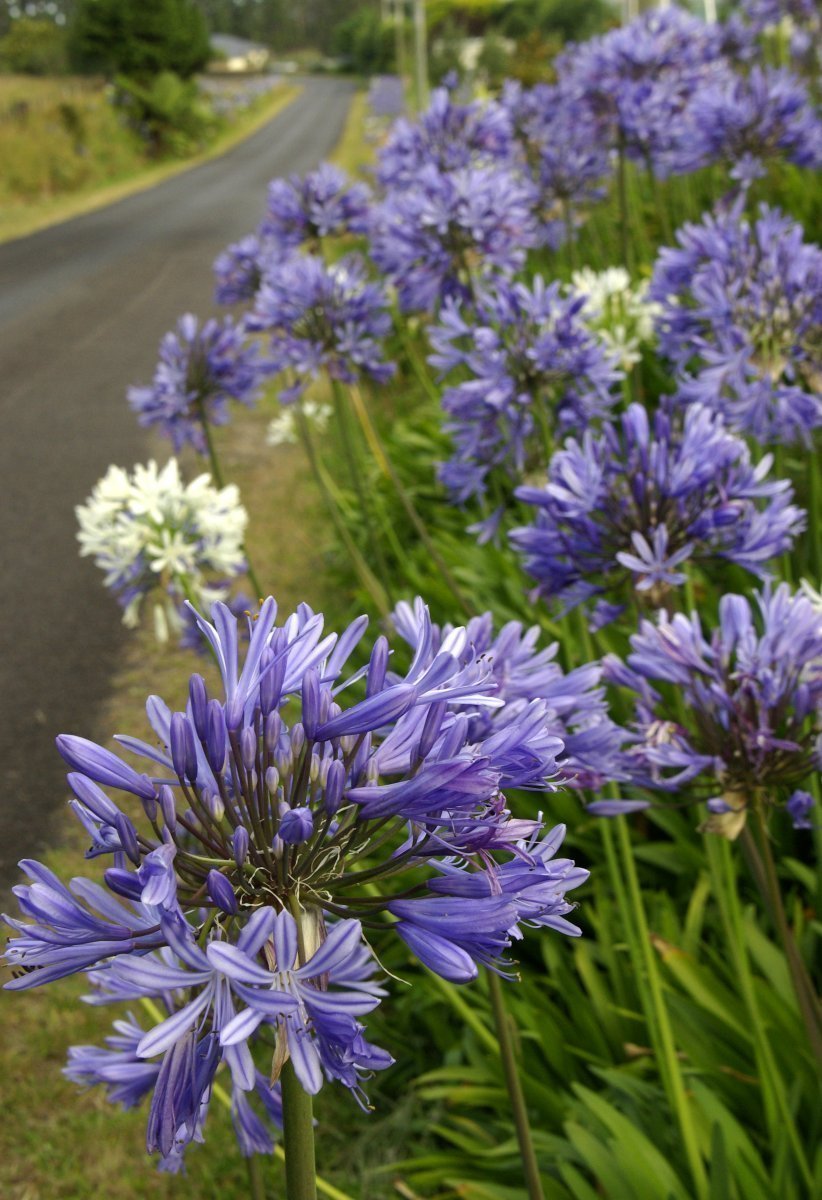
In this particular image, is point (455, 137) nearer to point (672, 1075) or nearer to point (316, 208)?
point (316, 208)

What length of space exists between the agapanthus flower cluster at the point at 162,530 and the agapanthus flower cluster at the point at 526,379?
2.60ft

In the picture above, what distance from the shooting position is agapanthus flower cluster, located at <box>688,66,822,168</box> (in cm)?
553

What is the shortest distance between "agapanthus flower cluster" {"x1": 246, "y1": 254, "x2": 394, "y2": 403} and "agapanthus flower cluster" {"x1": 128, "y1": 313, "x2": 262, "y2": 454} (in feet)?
0.66

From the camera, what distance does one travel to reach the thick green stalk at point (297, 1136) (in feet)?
3.79

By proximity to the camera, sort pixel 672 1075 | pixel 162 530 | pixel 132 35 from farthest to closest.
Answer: pixel 132 35, pixel 162 530, pixel 672 1075

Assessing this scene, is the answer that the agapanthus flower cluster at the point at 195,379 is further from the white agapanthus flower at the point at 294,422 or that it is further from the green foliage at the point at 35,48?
the green foliage at the point at 35,48

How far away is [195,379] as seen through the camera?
4.12 metres

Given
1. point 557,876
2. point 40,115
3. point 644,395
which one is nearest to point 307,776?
point 557,876

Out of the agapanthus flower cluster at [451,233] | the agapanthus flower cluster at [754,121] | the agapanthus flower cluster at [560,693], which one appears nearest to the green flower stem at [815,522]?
the agapanthus flower cluster at [451,233]

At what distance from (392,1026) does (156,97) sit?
35.2m

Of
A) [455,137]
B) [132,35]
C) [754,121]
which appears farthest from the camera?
[132,35]

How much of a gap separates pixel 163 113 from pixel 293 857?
3713 centimetres

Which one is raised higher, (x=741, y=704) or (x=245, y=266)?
(x=245, y=266)

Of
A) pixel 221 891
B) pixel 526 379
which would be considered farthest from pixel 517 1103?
pixel 526 379
